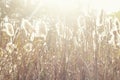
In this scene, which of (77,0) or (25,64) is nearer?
(25,64)

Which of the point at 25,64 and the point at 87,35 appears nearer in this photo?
the point at 25,64

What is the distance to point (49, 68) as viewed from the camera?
2766mm

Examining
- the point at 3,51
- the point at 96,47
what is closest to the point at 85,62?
the point at 96,47

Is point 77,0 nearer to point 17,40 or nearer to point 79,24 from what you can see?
point 79,24

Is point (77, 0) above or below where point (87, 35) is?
above

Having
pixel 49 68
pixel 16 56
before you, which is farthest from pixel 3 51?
pixel 49 68

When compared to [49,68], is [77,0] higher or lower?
higher

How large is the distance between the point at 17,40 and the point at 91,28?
0.52 metres

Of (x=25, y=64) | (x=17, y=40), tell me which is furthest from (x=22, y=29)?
(x=25, y=64)

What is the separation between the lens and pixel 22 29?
2.75 m

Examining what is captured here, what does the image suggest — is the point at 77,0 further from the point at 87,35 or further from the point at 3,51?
the point at 3,51

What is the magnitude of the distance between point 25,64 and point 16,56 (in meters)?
0.12

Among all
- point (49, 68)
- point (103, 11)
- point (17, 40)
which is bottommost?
point (49, 68)

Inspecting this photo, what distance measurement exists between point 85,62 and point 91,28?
0.24 metres
